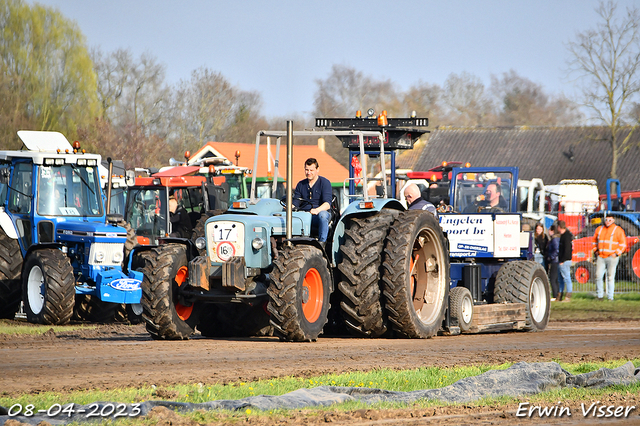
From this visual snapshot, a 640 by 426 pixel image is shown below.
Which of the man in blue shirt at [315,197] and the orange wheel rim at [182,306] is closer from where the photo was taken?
the orange wheel rim at [182,306]

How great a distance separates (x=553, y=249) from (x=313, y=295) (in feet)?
38.0

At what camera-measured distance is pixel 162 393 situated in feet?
19.7

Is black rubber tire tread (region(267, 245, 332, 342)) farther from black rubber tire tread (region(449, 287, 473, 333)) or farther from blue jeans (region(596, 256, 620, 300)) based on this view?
blue jeans (region(596, 256, 620, 300))

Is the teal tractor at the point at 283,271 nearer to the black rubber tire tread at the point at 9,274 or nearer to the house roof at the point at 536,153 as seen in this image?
the black rubber tire tread at the point at 9,274

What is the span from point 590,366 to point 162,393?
4159 millimetres

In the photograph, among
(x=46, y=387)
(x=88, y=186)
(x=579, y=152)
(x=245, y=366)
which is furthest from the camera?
(x=579, y=152)

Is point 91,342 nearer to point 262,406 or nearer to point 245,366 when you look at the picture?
point 245,366

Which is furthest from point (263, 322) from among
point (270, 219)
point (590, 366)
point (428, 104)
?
point (428, 104)

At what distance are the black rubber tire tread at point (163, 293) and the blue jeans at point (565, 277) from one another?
1235 centimetres

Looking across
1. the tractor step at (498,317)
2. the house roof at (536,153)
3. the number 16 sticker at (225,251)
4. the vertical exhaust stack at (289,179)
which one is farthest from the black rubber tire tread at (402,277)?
the house roof at (536,153)

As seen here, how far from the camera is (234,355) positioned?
8.59m

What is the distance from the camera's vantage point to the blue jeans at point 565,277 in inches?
794

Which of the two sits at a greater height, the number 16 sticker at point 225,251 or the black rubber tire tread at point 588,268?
the number 16 sticker at point 225,251

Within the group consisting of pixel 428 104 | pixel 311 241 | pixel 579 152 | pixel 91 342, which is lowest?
pixel 91 342
